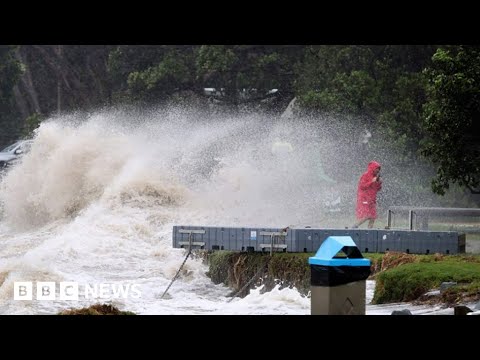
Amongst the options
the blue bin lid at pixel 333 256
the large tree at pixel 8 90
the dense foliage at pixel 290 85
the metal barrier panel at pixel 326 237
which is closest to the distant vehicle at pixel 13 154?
the dense foliage at pixel 290 85

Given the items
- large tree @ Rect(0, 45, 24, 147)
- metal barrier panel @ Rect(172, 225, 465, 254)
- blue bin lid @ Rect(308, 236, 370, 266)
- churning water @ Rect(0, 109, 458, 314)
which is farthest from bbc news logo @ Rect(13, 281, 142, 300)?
large tree @ Rect(0, 45, 24, 147)

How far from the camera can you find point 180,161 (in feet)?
124

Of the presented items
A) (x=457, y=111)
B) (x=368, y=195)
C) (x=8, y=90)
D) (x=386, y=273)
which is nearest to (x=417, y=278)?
(x=386, y=273)

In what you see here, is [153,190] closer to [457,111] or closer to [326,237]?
[326,237]

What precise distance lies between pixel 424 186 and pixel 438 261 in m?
16.3

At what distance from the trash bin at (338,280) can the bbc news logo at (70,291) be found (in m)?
10.3

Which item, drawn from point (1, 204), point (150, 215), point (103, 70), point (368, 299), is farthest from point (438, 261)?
point (103, 70)

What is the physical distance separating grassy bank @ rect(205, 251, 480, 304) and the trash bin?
4.40m

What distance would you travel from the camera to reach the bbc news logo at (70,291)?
2320 centimetres

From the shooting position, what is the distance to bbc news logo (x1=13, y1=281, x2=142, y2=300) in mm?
23195

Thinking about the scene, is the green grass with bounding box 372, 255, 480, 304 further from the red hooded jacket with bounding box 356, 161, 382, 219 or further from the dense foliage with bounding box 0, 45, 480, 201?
the red hooded jacket with bounding box 356, 161, 382, 219

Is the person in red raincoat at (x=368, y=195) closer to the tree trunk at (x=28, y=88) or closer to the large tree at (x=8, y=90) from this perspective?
the large tree at (x=8, y=90)

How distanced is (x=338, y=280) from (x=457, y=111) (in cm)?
884
